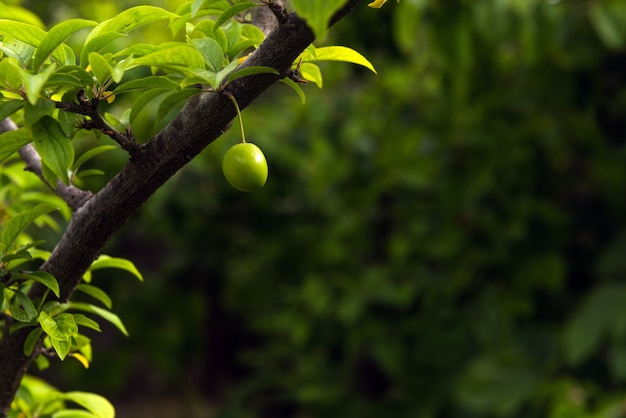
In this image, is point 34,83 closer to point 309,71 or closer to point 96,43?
point 96,43

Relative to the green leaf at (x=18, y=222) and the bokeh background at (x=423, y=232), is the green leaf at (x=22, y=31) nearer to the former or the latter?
the green leaf at (x=18, y=222)

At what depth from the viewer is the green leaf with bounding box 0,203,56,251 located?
0.48 m

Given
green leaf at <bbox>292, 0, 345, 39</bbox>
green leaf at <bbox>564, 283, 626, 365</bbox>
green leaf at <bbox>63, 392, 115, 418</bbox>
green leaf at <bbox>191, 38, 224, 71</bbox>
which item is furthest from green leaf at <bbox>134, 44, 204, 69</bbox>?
green leaf at <bbox>564, 283, 626, 365</bbox>

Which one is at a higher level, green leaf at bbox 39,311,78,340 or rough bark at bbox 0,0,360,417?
rough bark at bbox 0,0,360,417

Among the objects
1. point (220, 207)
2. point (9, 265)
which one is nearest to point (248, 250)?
point (220, 207)

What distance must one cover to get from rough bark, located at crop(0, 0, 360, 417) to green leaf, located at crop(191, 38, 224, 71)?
1 cm

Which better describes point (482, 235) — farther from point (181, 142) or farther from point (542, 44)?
point (181, 142)

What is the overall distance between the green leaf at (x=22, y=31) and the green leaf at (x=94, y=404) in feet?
0.86

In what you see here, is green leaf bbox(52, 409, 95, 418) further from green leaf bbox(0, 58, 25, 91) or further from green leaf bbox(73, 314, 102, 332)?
green leaf bbox(0, 58, 25, 91)

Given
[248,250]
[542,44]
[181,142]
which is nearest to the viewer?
[181,142]

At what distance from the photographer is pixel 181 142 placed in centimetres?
44

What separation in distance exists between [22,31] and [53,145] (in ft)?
0.22

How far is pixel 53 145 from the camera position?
0.44 metres

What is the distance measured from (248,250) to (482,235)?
0.76m
